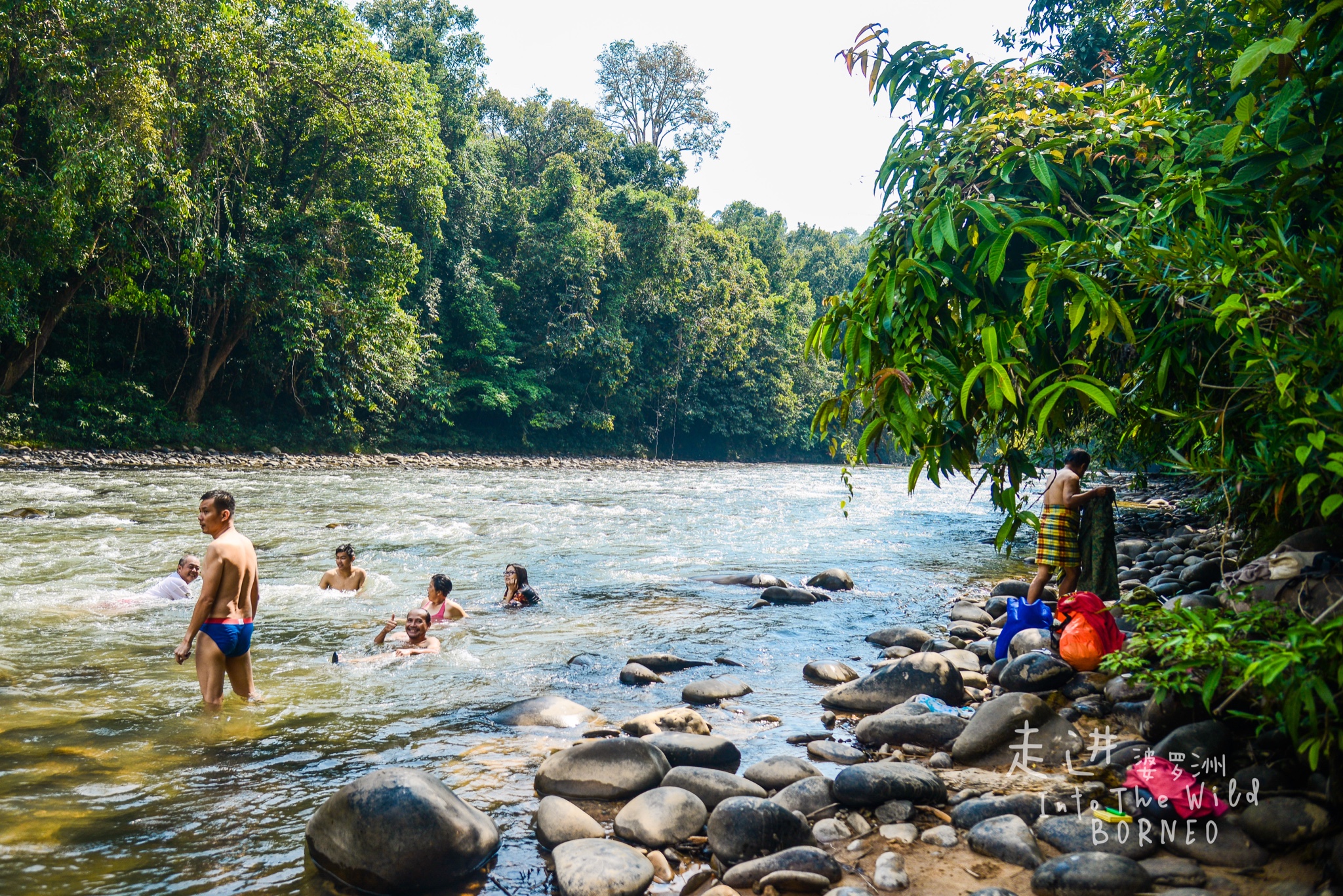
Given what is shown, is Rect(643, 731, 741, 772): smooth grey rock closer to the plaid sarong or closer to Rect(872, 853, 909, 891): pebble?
Rect(872, 853, 909, 891): pebble

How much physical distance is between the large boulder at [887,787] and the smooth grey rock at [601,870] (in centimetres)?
99

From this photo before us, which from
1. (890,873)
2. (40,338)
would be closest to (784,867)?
(890,873)

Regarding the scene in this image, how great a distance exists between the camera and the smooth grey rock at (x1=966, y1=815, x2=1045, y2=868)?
305 centimetres

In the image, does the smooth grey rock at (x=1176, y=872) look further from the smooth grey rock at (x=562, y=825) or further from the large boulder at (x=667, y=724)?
the large boulder at (x=667, y=724)

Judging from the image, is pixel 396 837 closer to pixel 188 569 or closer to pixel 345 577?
pixel 345 577

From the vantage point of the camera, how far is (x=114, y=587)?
333 inches

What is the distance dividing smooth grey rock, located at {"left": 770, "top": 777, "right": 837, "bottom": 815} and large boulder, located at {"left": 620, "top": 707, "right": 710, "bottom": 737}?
3.25 ft

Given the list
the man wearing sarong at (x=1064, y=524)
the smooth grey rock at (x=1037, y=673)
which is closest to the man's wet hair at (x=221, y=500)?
the smooth grey rock at (x=1037, y=673)

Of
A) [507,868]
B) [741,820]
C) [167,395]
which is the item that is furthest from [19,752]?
[167,395]

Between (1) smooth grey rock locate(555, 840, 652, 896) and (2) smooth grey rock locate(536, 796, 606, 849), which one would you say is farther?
(2) smooth grey rock locate(536, 796, 606, 849)

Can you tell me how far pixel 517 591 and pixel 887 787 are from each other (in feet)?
18.7

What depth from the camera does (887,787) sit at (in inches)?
143

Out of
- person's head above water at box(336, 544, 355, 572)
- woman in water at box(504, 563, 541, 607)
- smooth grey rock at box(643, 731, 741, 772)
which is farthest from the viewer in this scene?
woman in water at box(504, 563, 541, 607)

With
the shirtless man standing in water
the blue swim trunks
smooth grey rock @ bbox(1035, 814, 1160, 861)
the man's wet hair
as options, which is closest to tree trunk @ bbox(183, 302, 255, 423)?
the man's wet hair
